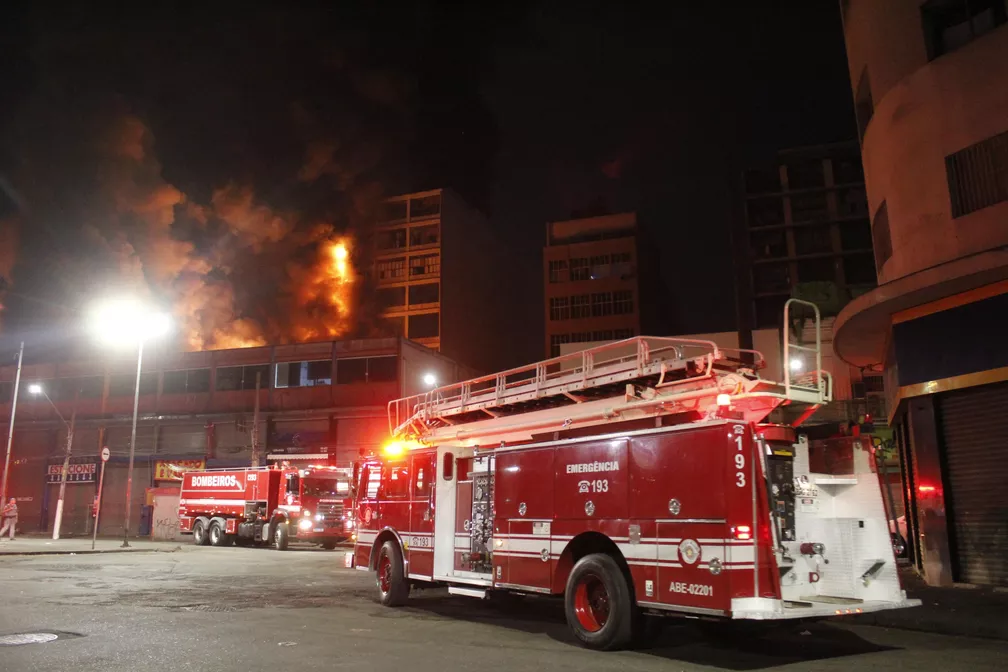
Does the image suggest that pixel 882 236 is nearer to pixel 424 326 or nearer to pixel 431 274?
pixel 424 326

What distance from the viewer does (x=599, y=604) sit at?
8.33 metres

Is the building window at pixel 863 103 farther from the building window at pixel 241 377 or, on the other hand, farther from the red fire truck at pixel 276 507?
the building window at pixel 241 377

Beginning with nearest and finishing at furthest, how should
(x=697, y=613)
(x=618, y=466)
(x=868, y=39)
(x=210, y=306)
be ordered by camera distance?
(x=697, y=613) → (x=618, y=466) → (x=868, y=39) → (x=210, y=306)

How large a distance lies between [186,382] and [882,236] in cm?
Answer: 4196

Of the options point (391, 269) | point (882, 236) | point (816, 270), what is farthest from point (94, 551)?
point (816, 270)

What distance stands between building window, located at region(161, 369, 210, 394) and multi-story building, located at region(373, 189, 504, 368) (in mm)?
16692

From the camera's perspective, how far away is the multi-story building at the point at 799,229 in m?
59.6

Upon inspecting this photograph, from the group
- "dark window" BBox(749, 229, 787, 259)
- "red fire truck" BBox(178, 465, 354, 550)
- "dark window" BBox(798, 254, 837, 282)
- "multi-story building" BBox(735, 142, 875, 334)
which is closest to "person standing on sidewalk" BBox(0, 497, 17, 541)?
"red fire truck" BBox(178, 465, 354, 550)

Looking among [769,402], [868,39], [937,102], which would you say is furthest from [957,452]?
[868,39]

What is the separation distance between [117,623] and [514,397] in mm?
6001

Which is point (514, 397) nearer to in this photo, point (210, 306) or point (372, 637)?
point (372, 637)

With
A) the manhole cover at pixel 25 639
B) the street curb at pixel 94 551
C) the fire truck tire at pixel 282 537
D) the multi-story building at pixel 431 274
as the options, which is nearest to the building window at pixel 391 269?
the multi-story building at pixel 431 274

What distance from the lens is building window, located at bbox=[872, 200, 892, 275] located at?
16.1 metres

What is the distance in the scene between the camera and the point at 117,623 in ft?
31.2
